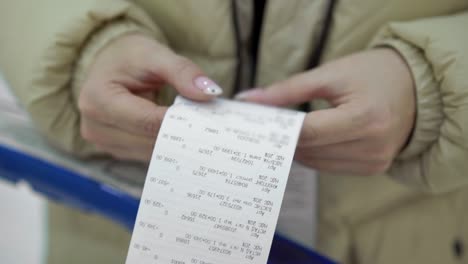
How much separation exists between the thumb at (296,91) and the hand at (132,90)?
2.0 inches

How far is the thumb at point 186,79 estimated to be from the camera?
37 cm

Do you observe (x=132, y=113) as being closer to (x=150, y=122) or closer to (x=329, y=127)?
(x=150, y=122)

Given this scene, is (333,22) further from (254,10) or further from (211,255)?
(211,255)

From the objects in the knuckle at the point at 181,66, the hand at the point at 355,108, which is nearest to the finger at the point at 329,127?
the hand at the point at 355,108

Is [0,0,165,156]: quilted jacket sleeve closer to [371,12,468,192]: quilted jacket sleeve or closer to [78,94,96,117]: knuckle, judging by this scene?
[78,94,96,117]: knuckle

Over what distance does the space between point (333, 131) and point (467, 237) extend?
1.02ft

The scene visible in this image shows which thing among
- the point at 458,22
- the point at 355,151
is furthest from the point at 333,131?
the point at 458,22

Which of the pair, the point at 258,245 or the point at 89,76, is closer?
the point at 258,245

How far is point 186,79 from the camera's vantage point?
1.22ft

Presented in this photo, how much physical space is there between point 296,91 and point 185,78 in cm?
9

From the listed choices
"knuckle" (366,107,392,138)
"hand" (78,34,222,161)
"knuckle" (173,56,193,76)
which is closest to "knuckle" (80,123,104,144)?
"hand" (78,34,222,161)

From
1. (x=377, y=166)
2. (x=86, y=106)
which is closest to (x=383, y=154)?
(x=377, y=166)

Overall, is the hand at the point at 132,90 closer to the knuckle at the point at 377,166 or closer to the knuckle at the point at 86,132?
the knuckle at the point at 86,132

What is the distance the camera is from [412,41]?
15.7 inches
